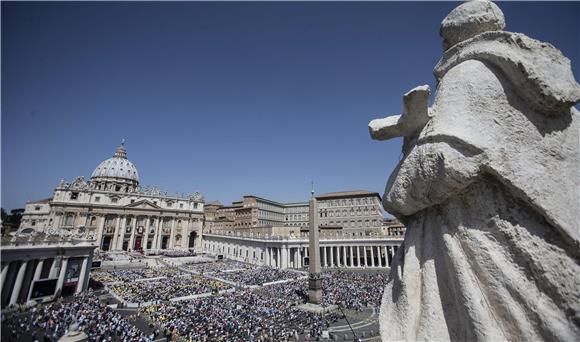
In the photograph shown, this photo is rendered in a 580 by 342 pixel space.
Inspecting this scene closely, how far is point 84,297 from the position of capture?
21469 mm

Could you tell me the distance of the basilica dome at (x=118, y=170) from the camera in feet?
262

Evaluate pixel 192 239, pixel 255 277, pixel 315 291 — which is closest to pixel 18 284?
pixel 255 277

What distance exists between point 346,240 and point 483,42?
4754cm

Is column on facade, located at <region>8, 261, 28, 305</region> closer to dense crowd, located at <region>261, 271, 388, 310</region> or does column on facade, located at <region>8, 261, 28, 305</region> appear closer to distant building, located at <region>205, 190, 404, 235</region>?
dense crowd, located at <region>261, 271, 388, 310</region>

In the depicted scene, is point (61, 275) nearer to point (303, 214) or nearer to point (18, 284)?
point (18, 284)

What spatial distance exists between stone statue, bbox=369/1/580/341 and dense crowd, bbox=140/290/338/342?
1310cm

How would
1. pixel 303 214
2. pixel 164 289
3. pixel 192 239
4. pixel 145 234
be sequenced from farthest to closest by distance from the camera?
1. pixel 303 214
2. pixel 192 239
3. pixel 145 234
4. pixel 164 289

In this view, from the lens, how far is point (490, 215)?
84.1 inches

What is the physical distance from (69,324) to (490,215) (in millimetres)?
Result: 19767

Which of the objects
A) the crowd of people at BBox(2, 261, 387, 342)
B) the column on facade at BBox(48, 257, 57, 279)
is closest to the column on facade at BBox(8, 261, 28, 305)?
the crowd of people at BBox(2, 261, 387, 342)

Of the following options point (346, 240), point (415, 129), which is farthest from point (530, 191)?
point (346, 240)

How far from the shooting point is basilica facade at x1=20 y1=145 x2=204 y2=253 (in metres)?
55.9

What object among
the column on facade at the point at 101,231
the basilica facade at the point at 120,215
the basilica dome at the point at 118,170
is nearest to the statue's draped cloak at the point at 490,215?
the basilica facade at the point at 120,215

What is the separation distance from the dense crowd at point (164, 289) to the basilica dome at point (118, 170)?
63.5 m
